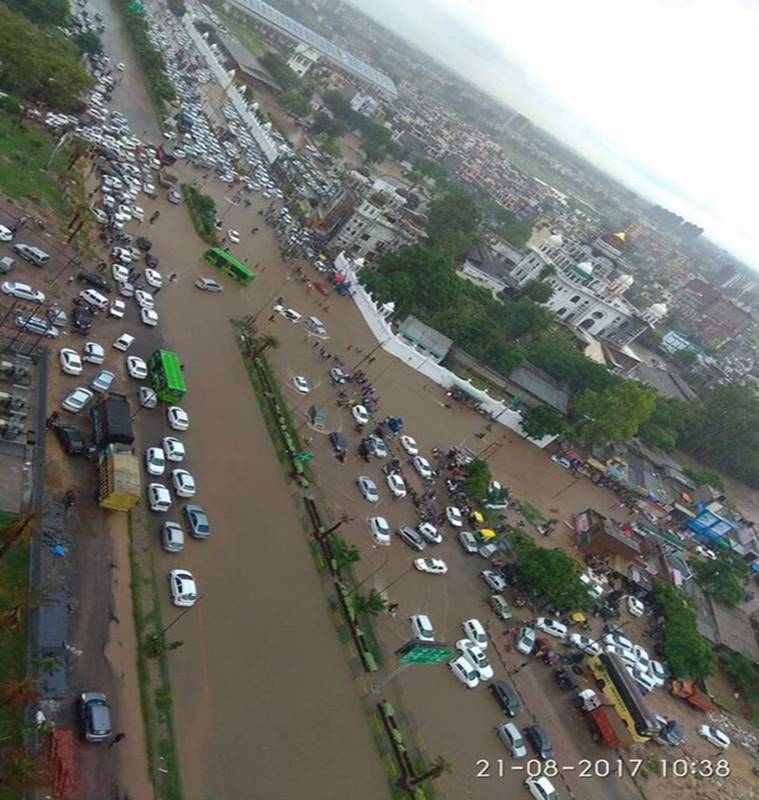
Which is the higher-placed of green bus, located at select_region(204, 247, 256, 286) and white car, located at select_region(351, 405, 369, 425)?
white car, located at select_region(351, 405, 369, 425)

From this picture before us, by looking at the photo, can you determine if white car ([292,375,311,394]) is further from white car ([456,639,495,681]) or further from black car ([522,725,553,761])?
black car ([522,725,553,761])

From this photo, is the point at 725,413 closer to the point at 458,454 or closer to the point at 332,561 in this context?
the point at 458,454

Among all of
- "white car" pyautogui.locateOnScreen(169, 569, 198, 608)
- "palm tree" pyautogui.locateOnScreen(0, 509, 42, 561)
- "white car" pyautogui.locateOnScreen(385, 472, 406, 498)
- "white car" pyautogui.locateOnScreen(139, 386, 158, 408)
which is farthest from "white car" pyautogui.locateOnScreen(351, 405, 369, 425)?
"palm tree" pyautogui.locateOnScreen(0, 509, 42, 561)

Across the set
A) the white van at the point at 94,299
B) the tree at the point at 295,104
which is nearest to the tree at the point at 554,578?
the white van at the point at 94,299

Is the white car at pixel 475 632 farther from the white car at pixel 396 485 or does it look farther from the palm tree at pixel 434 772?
the white car at pixel 396 485

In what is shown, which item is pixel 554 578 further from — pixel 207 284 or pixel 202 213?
pixel 202 213

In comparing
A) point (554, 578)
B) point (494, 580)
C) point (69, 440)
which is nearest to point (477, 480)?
point (494, 580)

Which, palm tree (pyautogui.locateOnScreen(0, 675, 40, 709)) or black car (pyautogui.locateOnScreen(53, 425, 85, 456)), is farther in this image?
black car (pyautogui.locateOnScreen(53, 425, 85, 456))
